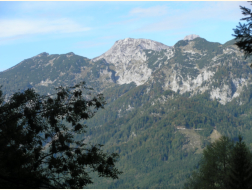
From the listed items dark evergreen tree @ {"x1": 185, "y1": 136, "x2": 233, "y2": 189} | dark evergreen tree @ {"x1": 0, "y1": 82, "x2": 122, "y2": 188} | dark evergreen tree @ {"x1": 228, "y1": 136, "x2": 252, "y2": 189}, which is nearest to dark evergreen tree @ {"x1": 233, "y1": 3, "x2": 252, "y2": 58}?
dark evergreen tree @ {"x1": 0, "y1": 82, "x2": 122, "y2": 188}

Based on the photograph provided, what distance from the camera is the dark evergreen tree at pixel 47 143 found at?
23859 millimetres

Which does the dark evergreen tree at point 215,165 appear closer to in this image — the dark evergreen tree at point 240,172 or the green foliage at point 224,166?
the green foliage at point 224,166

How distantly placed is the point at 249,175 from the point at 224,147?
48.6ft

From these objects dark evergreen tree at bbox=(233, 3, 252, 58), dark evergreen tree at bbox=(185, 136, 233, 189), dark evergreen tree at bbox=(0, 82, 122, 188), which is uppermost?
dark evergreen tree at bbox=(233, 3, 252, 58)

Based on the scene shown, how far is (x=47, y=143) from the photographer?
25.8m

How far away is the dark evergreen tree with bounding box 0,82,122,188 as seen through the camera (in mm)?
23859

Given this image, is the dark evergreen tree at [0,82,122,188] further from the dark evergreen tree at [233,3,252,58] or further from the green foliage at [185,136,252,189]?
the green foliage at [185,136,252,189]

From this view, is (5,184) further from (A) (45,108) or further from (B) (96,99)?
(B) (96,99)

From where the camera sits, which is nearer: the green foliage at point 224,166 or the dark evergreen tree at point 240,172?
the dark evergreen tree at point 240,172

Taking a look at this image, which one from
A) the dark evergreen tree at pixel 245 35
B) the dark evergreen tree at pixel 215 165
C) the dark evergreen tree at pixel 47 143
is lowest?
the dark evergreen tree at pixel 215 165

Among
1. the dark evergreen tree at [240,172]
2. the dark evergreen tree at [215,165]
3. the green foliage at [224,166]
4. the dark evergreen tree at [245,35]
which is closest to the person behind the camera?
the dark evergreen tree at [245,35]

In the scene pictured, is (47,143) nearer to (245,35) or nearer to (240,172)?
(245,35)

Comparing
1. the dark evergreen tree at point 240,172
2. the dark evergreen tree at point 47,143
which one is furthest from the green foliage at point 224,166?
the dark evergreen tree at point 47,143

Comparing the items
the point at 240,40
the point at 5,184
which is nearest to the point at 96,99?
the point at 5,184
